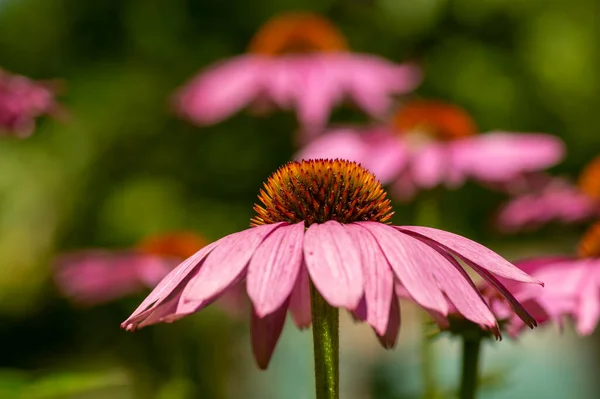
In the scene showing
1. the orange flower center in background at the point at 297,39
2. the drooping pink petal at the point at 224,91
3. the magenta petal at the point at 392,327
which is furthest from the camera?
the orange flower center in background at the point at 297,39

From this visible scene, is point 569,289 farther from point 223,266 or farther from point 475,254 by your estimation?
point 223,266

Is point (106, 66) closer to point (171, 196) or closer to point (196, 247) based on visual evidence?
point (171, 196)

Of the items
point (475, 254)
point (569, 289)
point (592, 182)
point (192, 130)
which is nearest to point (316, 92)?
point (592, 182)

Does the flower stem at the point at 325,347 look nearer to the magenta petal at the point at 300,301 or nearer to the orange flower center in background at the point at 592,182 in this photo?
the magenta petal at the point at 300,301

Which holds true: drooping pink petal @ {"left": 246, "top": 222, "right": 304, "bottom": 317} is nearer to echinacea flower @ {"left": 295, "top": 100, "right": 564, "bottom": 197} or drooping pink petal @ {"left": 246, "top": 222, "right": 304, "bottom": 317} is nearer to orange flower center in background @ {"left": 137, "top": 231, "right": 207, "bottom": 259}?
echinacea flower @ {"left": 295, "top": 100, "right": 564, "bottom": 197}

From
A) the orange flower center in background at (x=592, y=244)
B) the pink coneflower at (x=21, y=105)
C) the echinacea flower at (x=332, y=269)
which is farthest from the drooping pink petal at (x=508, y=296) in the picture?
the pink coneflower at (x=21, y=105)

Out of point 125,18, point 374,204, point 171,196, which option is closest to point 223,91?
point 374,204

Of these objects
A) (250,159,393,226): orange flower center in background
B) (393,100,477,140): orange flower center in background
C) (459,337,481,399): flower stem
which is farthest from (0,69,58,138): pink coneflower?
(393,100,477,140): orange flower center in background
